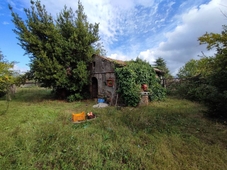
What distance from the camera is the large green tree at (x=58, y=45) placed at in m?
9.26

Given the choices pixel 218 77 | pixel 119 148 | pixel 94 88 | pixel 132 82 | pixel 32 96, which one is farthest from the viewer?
pixel 32 96

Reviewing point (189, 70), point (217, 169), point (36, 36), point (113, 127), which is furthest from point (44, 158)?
point (189, 70)

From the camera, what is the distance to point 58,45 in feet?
31.4

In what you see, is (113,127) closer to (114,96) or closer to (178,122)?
(178,122)

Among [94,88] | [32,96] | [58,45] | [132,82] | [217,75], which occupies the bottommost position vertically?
[32,96]

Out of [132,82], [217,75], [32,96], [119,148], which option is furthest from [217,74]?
[32,96]

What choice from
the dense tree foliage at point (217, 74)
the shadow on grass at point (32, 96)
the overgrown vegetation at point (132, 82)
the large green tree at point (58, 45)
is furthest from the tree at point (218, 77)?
the shadow on grass at point (32, 96)

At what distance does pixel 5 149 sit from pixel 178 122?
5199mm

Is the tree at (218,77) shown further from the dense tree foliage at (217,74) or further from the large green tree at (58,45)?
the large green tree at (58,45)

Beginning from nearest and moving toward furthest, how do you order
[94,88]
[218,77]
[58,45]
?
[218,77] → [58,45] → [94,88]

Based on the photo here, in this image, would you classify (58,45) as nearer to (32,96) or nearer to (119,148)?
(32,96)

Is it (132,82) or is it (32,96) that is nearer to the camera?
(132,82)

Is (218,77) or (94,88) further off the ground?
(218,77)

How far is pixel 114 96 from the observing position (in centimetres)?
901
